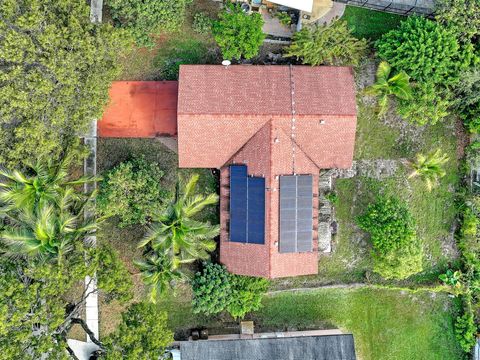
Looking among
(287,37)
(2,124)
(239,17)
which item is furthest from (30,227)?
(287,37)

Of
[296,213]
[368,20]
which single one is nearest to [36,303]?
[296,213]

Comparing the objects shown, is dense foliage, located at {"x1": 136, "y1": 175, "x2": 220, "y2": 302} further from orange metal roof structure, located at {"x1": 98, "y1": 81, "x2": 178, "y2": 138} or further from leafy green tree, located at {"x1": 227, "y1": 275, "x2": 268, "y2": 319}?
orange metal roof structure, located at {"x1": 98, "y1": 81, "x2": 178, "y2": 138}

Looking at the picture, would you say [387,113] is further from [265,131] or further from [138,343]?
[138,343]

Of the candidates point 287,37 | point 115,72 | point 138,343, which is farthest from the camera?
point 287,37

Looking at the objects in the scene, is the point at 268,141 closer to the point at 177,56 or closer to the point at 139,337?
the point at 177,56

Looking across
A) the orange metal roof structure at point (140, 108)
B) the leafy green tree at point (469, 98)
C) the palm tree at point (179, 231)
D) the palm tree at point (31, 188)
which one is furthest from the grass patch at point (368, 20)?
the palm tree at point (31, 188)

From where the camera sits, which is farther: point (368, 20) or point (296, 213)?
point (368, 20)

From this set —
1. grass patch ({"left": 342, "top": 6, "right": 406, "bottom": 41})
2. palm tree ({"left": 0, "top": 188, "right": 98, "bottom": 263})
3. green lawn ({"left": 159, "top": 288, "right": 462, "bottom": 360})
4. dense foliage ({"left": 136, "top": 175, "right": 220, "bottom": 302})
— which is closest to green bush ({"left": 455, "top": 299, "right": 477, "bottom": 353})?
green lawn ({"left": 159, "top": 288, "right": 462, "bottom": 360})
